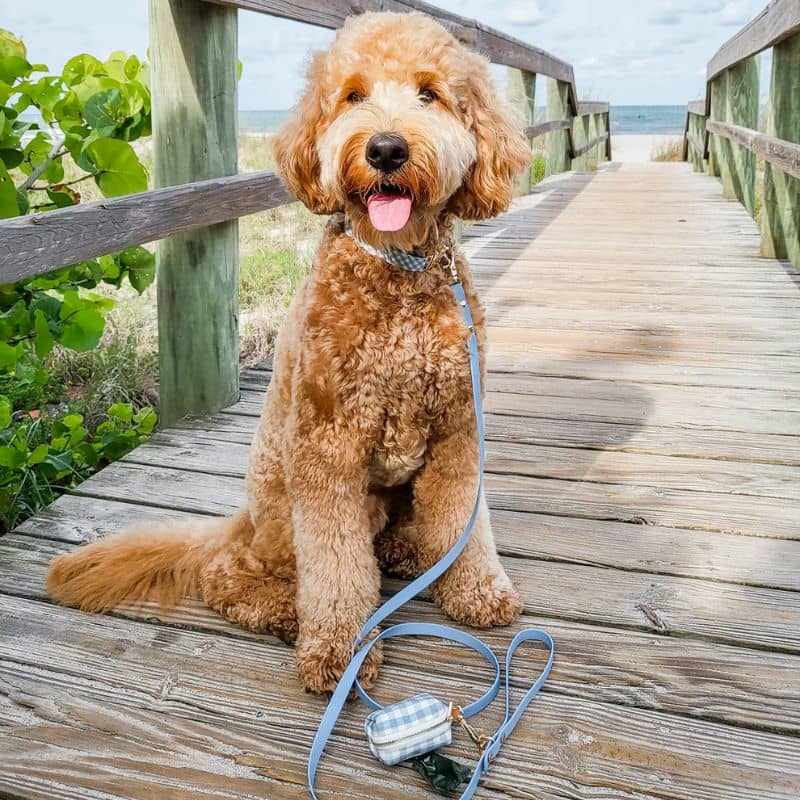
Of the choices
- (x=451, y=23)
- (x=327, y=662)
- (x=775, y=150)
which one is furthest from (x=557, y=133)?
(x=327, y=662)

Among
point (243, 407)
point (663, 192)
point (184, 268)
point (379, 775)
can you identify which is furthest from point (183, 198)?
point (663, 192)

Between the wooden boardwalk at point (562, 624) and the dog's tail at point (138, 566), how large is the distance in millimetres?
49

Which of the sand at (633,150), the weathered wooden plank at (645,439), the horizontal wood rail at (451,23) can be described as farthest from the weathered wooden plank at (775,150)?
the sand at (633,150)

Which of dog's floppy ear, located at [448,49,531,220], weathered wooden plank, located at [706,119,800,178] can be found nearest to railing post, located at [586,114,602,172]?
weathered wooden plank, located at [706,119,800,178]

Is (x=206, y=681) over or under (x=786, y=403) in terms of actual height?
under

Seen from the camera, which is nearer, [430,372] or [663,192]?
[430,372]

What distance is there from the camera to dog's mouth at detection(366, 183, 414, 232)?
1.73 m

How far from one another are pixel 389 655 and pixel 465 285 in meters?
0.83

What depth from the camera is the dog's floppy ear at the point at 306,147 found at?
1890mm

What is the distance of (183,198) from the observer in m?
2.73

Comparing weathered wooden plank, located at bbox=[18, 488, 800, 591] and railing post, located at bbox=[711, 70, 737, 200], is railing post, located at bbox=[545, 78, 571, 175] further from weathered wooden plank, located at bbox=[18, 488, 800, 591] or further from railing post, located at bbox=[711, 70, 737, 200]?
weathered wooden plank, located at bbox=[18, 488, 800, 591]

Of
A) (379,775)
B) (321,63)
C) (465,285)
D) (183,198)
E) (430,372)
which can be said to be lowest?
(379,775)

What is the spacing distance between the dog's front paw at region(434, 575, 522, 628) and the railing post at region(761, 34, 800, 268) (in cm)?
401

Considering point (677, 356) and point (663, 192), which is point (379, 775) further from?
point (663, 192)
